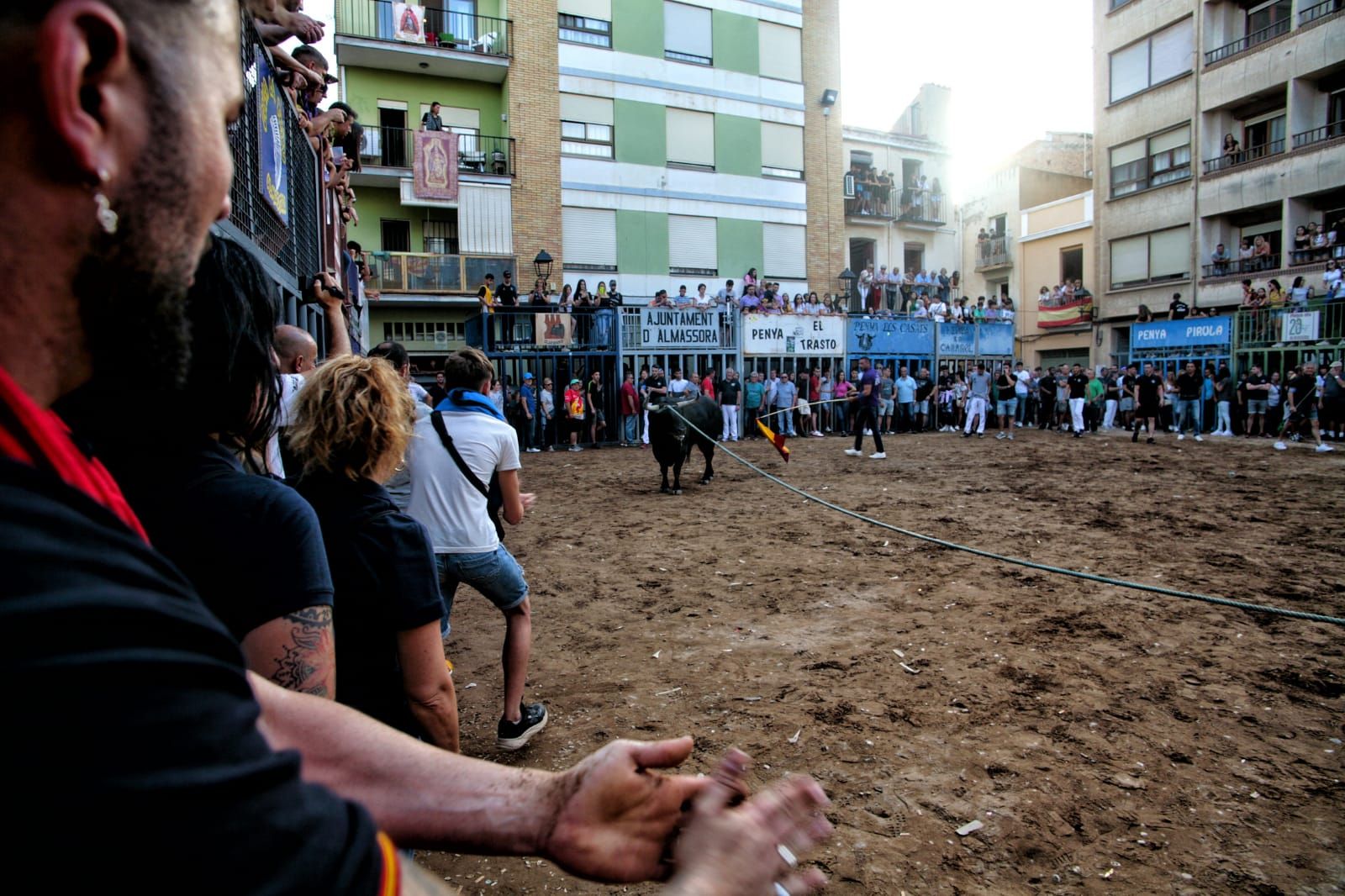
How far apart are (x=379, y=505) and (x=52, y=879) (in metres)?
2.19

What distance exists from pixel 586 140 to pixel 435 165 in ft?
18.0

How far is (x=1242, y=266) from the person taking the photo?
1034 inches

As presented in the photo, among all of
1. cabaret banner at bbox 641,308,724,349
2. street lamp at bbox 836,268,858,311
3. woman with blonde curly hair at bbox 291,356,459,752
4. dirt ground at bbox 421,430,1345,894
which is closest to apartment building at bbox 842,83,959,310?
street lamp at bbox 836,268,858,311

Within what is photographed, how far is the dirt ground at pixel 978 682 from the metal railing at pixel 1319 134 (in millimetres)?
21410

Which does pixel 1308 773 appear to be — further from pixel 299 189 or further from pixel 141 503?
pixel 299 189

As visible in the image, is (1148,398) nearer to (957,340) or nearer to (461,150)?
(957,340)

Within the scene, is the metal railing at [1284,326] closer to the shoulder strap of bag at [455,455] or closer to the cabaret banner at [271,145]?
the shoulder strap of bag at [455,455]

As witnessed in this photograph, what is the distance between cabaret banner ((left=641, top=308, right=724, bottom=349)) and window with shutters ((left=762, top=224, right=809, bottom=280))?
23.7 ft

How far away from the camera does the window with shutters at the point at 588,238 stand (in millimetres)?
26422

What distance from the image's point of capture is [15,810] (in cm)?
55

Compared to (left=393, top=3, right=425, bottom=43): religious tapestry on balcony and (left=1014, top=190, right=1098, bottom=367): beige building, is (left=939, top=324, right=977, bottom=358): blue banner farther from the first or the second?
(left=393, top=3, right=425, bottom=43): religious tapestry on balcony

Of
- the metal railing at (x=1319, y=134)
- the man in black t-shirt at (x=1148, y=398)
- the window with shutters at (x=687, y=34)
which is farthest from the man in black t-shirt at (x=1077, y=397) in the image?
the window with shutters at (x=687, y=34)

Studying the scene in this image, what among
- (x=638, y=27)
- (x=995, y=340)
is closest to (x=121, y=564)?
(x=995, y=340)

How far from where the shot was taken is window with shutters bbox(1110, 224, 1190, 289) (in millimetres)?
28406
